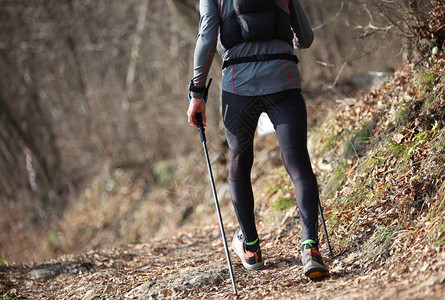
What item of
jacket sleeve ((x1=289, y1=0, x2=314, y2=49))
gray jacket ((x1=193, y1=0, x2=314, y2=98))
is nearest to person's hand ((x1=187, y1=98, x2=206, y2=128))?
gray jacket ((x1=193, y1=0, x2=314, y2=98))

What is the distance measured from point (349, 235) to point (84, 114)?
435 inches

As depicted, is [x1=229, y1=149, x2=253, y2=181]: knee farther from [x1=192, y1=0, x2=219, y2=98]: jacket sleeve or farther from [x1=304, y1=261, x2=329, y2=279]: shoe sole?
[x1=304, y1=261, x2=329, y2=279]: shoe sole

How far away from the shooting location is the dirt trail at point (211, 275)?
2.59 metres

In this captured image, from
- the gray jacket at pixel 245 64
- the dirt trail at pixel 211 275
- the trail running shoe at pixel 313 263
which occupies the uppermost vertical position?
the gray jacket at pixel 245 64

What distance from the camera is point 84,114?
43.2 feet

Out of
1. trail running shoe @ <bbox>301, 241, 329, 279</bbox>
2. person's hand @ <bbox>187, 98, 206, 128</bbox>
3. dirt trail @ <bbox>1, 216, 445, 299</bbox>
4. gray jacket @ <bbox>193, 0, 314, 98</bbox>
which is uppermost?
gray jacket @ <bbox>193, 0, 314, 98</bbox>

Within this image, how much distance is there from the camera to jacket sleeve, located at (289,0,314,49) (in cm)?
323

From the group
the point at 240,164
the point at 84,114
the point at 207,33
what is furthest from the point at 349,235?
the point at 84,114

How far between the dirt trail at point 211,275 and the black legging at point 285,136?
42 centimetres

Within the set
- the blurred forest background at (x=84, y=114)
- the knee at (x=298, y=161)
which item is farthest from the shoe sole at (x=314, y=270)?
the blurred forest background at (x=84, y=114)

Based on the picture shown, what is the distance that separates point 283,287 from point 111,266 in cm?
263

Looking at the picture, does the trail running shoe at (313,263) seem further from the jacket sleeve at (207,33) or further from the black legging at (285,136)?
the jacket sleeve at (207,33)

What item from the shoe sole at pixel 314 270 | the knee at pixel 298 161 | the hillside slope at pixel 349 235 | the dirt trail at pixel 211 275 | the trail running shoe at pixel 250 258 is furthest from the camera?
the trail running shoe at pixel 250 258

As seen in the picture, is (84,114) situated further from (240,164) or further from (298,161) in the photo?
(298,161)
